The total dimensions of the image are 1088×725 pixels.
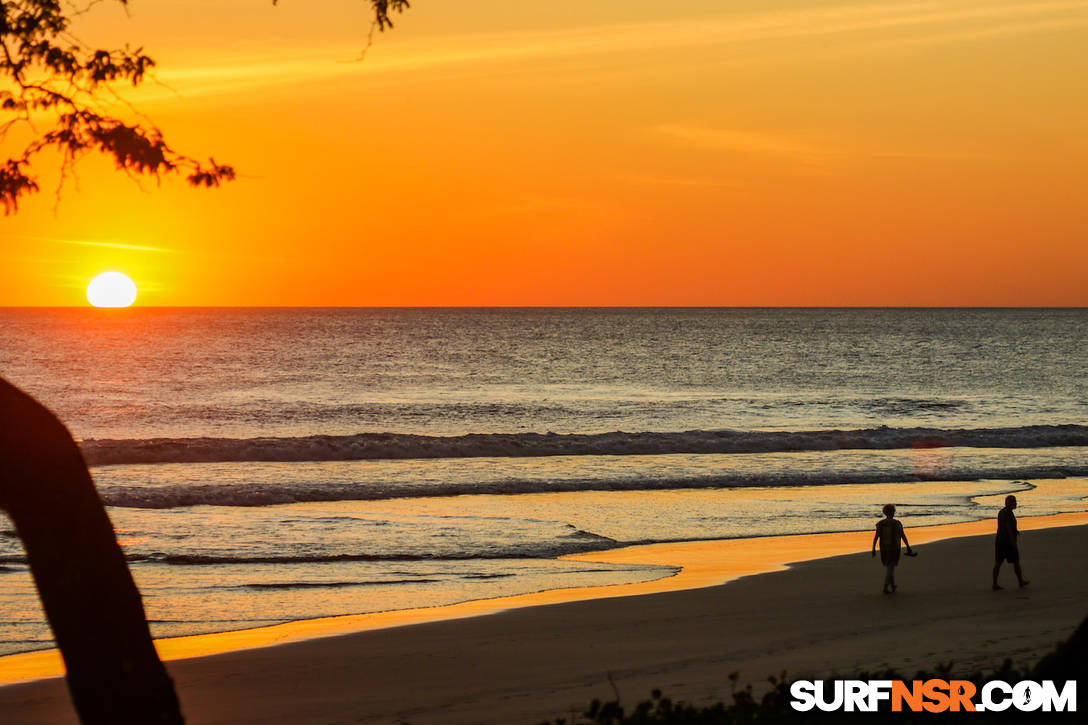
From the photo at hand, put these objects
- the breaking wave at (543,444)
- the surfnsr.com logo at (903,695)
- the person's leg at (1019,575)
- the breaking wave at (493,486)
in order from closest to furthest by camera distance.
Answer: the surfnsr.com logo at (903,695) → the person's leg at (1019,575) → the breaking wave at (493,486) → the breaking wave at (543,444)

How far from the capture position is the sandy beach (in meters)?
10.1

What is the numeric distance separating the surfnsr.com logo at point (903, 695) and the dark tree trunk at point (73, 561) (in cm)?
430

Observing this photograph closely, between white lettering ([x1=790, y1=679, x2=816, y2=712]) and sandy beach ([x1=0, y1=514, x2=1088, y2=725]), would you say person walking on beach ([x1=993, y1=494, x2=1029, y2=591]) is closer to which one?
sandy beach ([x1=0, y1=514, x2=1088, y2=725])

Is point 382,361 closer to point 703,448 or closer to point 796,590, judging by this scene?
point 703,448

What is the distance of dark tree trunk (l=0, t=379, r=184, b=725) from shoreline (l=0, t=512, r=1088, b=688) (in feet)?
22.6

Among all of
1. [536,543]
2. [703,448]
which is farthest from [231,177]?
[703,448]

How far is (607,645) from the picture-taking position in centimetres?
1202

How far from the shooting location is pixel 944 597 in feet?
47.9

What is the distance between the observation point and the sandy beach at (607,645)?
397 inches

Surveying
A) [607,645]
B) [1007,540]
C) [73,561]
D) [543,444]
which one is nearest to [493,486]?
[543,444]

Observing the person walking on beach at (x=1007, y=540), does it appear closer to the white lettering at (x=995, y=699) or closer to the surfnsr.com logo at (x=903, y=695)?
the surfnsr.com logo at (x=903, y=695)

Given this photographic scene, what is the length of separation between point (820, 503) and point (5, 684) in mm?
18119

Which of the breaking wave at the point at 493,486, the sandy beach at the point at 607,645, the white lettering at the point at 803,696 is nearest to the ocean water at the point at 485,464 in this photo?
the breaking wave at the point at 493,486

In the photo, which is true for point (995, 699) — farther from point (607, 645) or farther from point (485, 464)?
point (485, 464)
